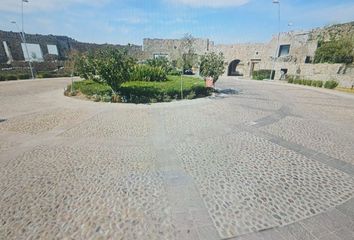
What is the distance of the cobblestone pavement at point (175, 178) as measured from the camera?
3381mm

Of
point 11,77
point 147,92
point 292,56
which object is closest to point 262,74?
point 292,56

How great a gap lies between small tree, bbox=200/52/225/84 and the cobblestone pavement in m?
7.19

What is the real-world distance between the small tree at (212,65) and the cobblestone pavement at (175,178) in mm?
7194

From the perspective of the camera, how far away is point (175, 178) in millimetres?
4785

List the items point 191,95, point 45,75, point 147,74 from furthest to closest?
point 45,75
point 147,74
point 191,95

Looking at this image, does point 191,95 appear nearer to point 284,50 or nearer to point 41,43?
point 284,50

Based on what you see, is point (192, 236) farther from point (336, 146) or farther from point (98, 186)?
point (336, 146)

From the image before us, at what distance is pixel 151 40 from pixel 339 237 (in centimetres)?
5767

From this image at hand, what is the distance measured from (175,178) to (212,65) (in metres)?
12.4

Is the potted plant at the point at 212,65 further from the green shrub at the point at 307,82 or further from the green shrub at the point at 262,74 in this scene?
the green shrub at the point at 262,74

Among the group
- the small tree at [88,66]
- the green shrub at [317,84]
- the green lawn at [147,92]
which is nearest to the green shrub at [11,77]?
the green lawn at [147,92]

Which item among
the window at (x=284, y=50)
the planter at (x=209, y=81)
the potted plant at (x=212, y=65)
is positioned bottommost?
the planter at (x=209, y=81)

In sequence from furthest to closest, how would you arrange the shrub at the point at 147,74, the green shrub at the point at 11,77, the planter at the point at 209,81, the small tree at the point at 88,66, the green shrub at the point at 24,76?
the green shrub at the point at 24,76 < the green shrub at the point at 11,77 < the shrub at the point at 147,74 < the planter at the point at 209,81 < the small tree at the point at 88,66

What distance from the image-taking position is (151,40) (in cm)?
5497
